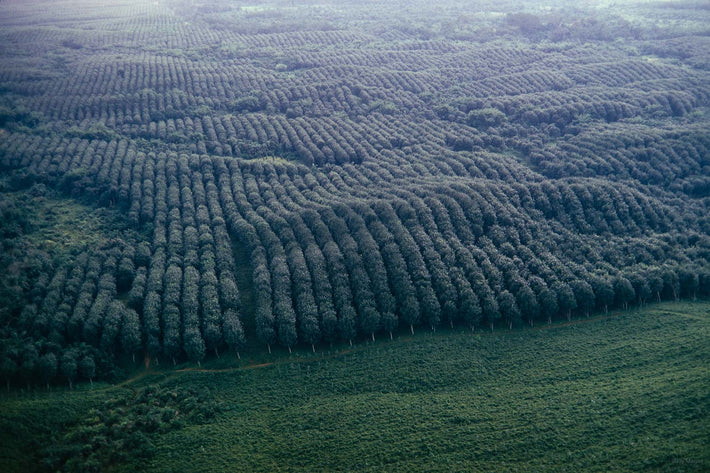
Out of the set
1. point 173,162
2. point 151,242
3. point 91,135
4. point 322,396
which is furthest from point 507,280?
point 91,135

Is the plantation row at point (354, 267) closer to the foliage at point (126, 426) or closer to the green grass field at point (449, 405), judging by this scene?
the green grass field at point (449, 405)

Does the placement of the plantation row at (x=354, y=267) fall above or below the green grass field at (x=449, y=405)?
above

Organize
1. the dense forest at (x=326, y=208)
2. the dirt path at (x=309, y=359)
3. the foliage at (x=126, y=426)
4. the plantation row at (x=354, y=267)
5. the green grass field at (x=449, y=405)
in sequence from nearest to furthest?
the green grass field at (x=449, y=405) → the foliage at (x=126, y=426) → the dirt path at (x=309, y=359) → the plantation row at (x=354, y=267) → the dense forest at (x=326, y=208)

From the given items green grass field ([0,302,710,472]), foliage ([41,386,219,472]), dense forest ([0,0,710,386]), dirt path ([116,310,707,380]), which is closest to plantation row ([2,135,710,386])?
dense forest ([0,0,710,386])

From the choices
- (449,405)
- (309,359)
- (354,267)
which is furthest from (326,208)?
(449,405)

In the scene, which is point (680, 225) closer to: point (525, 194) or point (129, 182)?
point (525, 194)

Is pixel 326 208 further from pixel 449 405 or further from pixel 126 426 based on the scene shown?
pixel 126 426

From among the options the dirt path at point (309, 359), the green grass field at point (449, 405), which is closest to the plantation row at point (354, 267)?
the dirt path at point (309, 359)
